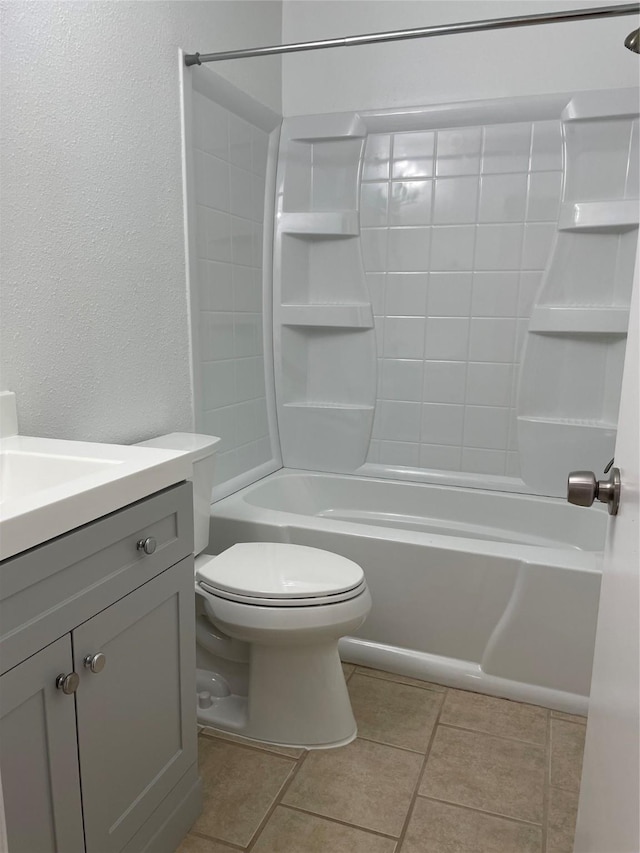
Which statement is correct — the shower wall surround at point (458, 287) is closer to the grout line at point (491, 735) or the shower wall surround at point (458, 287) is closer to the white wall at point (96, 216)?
the white wall at point (96, 216)

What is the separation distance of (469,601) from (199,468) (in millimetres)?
929

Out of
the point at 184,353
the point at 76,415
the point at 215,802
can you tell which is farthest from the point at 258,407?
the point at 215,802

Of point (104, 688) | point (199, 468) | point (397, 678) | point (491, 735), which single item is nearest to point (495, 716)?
point (491, 735)

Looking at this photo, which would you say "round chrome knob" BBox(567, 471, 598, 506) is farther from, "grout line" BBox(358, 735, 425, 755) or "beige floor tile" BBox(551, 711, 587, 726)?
"beige floor tile" BBox(551, 711, 587, 726)

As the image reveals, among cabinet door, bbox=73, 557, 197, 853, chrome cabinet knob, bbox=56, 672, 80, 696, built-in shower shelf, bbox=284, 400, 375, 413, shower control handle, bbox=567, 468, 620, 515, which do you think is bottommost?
cabinet door, bbox=73, 557, 197, 853

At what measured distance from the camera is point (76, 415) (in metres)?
1.69

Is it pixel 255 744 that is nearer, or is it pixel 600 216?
pixel 255 744

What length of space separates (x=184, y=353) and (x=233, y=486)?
61 cm

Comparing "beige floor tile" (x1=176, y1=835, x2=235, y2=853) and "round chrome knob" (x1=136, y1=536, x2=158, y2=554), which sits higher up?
"round chrome knob" (x1=136, y1=536, x2=158, y2=554)

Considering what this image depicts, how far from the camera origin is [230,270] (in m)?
2.49

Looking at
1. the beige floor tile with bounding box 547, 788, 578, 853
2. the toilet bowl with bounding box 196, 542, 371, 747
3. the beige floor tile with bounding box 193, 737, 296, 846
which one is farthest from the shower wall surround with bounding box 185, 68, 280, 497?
the beige floor tile with bounding box 547, 788, 578, 853

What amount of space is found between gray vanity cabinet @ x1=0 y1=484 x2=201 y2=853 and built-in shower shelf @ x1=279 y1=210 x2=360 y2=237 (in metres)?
1.68

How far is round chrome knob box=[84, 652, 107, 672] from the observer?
109 cm

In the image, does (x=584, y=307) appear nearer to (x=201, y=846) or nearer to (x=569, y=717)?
(x=569, y=717)
